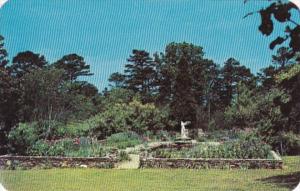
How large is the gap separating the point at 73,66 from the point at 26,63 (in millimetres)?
746

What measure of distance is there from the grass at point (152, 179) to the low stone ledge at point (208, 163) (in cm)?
36

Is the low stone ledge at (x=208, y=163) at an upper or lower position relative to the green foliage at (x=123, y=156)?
lower

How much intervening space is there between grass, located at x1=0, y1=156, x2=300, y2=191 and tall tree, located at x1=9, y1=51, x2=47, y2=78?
1.69 metres

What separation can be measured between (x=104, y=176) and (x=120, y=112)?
6.06 meters

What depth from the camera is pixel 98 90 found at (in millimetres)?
10719

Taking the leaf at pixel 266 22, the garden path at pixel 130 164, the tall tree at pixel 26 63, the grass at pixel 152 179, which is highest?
the tall tree at pixel 26 63

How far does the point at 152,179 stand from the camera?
8.95 m

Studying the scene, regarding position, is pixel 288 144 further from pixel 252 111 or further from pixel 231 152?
pixel 252 111

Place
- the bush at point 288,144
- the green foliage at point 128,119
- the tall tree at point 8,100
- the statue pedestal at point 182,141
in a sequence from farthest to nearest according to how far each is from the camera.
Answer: the statue pedestal at point 182,141 → the green foliage at point 128,119 → the bush at point 288,144 → the tall tree at point 8,100

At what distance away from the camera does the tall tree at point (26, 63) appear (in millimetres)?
7756

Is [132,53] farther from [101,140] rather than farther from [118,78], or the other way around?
[101,140]

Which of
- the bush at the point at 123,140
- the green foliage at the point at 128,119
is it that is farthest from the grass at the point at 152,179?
the green foliage at the point at 128,119

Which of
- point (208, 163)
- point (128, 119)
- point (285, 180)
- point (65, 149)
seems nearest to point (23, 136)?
point (65, 149)

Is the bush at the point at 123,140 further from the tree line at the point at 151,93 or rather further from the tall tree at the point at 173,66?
the tall tree at the point at 173,66
